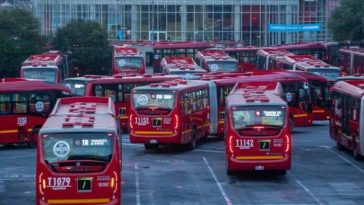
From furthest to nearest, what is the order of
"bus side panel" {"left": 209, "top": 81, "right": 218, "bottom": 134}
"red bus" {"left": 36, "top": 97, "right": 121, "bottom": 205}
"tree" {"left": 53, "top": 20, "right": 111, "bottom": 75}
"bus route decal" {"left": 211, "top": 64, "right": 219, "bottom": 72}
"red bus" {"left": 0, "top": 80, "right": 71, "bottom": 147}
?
"tree" {"left": 53, "top": 20, "right": 111, "bottom": 75} → "bus route decal" {"left": 211, "top": 64, "right": 219, "bottom": 72} → "bus side panel" {"left": 209, "top": 81, "right": 218, "bottom": 134} → "red bus" {"left": 0, "top": 80, "right": 71, "bottom": 147} → "red bus" {"left": 36, "top": 97, "right": 121, "bottom": 205}

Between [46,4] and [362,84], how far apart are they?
69334 mm

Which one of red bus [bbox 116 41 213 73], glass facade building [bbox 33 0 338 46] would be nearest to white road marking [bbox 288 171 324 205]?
red bus [bbox 116 41 213 73]

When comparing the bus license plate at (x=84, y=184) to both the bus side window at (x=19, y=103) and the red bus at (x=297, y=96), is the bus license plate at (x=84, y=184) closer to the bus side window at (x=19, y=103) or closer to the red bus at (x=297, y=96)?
the bus side window at (x=19, y=103)

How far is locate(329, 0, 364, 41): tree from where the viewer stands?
3307 inches


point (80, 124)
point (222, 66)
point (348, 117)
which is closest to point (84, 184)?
point (80, 124)

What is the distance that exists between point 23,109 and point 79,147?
16899mm

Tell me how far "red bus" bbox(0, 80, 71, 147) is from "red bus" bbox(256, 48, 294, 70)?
26603 millimetres

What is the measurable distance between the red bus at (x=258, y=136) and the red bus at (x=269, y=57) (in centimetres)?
3396

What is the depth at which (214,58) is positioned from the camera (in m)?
63.8

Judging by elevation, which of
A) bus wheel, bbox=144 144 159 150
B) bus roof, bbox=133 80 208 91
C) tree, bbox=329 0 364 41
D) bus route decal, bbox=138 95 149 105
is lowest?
bus wheel, bbox=144 144 159 150

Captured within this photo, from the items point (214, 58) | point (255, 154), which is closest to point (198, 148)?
point (255, 154)

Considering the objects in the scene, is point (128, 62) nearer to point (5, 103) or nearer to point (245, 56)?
point (245, 56)

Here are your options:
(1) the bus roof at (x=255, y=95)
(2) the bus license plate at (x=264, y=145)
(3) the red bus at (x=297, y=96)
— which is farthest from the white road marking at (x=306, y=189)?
(3) the red bus at (x=297, y=96)

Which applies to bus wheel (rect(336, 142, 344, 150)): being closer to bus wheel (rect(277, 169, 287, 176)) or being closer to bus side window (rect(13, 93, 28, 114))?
bus wheel (rect(277, 169, 287, 176))
